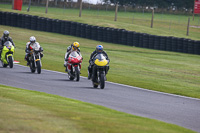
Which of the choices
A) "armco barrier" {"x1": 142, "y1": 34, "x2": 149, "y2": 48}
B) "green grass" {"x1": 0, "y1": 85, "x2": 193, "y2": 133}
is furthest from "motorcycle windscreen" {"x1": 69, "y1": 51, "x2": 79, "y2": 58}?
"armco barrier" {"x1": 142, "y1": 34, "x2": 149, "y2": 48}

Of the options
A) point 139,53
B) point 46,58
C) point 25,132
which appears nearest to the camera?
point 25,132

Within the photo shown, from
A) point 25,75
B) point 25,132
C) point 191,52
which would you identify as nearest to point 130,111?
point 25,132

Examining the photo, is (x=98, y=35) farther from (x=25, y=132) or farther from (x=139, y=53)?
(x=25, y=132)

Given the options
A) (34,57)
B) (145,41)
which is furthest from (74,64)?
(145,41)

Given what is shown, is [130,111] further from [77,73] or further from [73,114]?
[77,73]

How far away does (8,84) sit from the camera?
14.9 m

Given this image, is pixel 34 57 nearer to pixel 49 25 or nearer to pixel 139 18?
pixel 49 25

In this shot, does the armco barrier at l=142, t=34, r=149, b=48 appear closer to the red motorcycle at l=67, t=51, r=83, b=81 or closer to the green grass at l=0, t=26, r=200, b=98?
the green grass at l=0, t=26, r=200, b=98

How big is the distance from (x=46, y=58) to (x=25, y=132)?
1953 cm

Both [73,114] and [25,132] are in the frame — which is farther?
[73,114]

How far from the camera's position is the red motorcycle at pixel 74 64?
669 inches

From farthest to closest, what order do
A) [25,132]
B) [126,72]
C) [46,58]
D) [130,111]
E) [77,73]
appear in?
1. [46,58]
2. [126,72]
3. [77,73]
4. [130,111]
5. [25,132]

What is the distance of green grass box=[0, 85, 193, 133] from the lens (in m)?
7.64

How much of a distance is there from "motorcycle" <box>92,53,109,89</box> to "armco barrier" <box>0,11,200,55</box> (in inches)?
809
